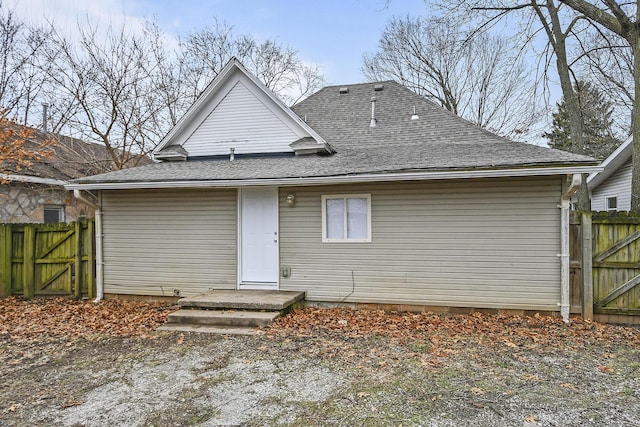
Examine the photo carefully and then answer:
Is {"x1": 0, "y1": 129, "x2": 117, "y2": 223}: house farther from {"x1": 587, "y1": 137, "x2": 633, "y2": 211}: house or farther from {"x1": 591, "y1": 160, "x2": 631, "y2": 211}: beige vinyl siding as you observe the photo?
{"x1": 591, "y1": 160, "x2": 631, "y2": 211}: beige vinyl siding

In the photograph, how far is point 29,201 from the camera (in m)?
11.2

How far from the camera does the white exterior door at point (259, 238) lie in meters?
7.49

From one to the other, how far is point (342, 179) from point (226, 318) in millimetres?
2930

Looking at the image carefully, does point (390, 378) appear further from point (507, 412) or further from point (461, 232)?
point (461, 232)

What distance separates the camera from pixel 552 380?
13.1 ft

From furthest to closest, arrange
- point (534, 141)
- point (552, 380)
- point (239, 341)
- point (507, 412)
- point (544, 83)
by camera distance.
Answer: point (534, 141), point (544, 83), point (239, 341), point (552, 380), point (507, 412)

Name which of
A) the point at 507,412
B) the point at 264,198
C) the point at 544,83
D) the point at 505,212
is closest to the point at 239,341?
the point at 264,198

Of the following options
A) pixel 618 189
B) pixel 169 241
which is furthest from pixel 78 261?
pixel 618 189

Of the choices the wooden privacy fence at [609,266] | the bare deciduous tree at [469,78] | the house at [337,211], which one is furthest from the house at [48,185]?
the bare deciduous tree at [469,78]

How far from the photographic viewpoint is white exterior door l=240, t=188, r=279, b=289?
7.49m

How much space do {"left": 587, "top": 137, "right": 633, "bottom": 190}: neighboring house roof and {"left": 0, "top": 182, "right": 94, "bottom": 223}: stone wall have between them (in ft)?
46.9

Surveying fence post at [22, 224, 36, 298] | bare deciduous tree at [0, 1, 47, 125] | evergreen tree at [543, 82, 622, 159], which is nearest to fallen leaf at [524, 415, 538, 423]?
fence post at [22, 224, 36, 298]

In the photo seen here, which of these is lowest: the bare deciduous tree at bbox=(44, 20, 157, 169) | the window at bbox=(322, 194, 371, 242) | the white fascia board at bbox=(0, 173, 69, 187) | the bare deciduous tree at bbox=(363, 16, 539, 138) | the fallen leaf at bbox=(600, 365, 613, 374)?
the fallen leaf at bbox=(600, 365, 613, 374)

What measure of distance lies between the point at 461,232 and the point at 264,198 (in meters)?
3.64
